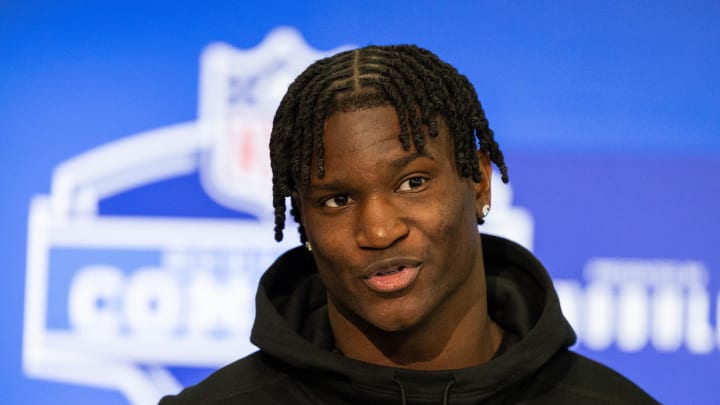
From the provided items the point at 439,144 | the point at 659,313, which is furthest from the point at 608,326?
the point at 439,144

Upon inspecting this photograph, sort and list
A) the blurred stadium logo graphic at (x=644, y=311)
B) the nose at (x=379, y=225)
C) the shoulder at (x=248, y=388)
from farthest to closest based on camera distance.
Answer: the blurred stadium logo graphic at (x=644, y=311) → the shoulder at (x=248, y=388) → the nose at (x=379, y=225)

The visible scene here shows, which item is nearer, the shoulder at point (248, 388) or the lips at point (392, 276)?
the lips at point (392, 276)

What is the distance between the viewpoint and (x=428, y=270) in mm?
1294

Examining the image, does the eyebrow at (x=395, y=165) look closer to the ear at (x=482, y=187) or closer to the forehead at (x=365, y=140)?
the forehead at (x=365, y=140)

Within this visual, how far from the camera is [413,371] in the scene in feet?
4.25

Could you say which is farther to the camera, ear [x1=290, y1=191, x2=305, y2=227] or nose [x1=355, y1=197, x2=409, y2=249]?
ear [x1=290, y1=191, x2=305, y2=227]

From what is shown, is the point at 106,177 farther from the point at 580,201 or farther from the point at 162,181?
the point at 580,201

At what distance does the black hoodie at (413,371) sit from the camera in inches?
51.2

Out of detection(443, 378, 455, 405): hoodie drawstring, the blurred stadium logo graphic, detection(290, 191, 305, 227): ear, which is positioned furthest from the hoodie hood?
the blurred stadium logo graphic

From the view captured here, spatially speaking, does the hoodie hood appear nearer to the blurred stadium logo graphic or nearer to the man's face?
the man's face

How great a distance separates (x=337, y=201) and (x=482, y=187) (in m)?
0.25

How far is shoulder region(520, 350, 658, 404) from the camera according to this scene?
138 cm

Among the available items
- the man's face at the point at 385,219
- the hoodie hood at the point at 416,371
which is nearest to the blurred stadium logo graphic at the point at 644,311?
the hoodie hood at the point at 416,371

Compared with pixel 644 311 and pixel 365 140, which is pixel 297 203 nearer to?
pixel 365 140
